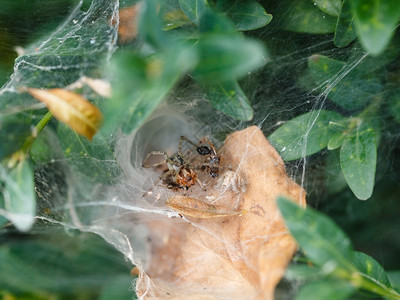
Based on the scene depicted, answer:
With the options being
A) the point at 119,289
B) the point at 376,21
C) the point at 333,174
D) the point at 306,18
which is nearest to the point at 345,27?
the point at 306,18

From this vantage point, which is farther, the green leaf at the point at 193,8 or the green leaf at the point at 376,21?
the green leaf at the point at 193,8

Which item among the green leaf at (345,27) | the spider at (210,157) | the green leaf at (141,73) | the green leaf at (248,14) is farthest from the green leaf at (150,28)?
the spider at (210,157)

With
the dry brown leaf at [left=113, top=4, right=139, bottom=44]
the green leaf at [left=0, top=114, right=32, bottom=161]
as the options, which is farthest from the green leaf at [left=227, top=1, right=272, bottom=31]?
the green leaf at [left=0, top=114, right=32, bottom=161]

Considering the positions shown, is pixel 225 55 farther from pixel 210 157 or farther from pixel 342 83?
pixel 210 157

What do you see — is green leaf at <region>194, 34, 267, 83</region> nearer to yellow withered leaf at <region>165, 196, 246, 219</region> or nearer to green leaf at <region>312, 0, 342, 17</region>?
green leaf at <region>312, 0, 342, 17</region>

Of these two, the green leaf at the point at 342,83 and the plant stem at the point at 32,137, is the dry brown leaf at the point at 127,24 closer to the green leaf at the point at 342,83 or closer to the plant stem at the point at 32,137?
the plant stem at the point at 32,137

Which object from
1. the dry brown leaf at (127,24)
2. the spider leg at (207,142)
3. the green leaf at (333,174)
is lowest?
the green leaf at (333,174)
